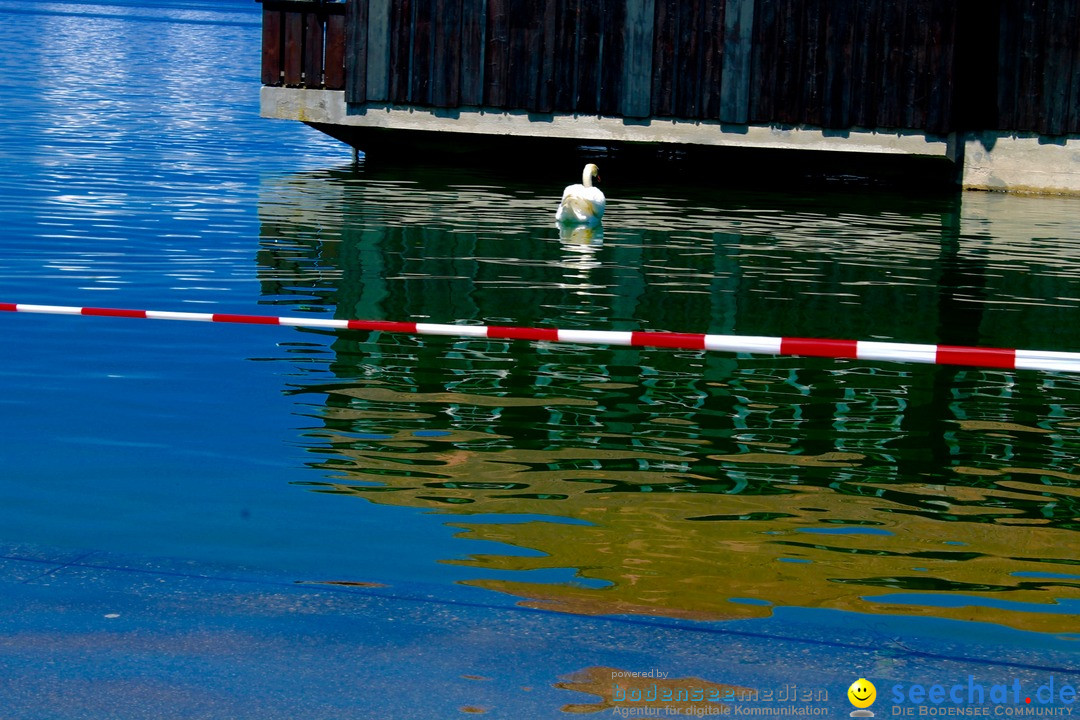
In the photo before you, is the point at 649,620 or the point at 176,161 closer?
the point at 649,620

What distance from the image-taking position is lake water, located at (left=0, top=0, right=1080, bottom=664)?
227 inches

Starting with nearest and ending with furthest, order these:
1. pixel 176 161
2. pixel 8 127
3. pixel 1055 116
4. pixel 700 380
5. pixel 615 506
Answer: pixel 615 506, pixel 700 380, pixel 1055 116, pixel 176 161, pixel 8 127

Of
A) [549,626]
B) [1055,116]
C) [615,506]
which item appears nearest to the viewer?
[549,626]

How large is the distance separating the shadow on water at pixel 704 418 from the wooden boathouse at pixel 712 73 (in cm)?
483

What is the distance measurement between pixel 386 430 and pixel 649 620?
3135 mm

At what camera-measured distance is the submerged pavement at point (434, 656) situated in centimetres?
420

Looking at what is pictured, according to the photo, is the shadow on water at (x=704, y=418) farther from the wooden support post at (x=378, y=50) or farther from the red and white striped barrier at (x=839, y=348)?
the wooden support post at (x=378, y=50)

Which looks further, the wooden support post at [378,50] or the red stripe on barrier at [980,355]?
the wooden support post at [378,50]

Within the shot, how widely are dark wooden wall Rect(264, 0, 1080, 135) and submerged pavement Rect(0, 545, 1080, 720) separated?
16993 mm

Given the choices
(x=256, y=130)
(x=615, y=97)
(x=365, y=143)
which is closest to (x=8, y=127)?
(x=256, y=130)

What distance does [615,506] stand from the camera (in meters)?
6.51

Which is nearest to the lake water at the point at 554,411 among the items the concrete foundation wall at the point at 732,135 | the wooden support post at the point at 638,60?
the concrete foundation wall at the point at 732,135

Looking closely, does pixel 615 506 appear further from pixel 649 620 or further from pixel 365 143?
pixel 365 143

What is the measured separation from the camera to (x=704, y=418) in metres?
8.41
